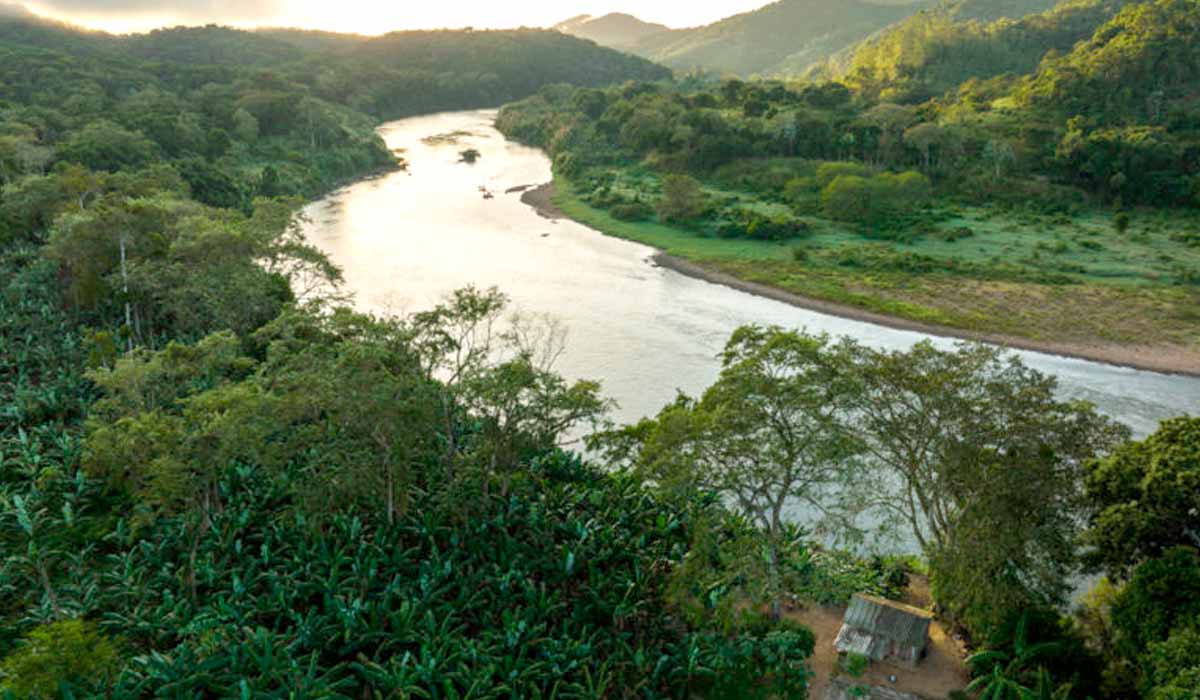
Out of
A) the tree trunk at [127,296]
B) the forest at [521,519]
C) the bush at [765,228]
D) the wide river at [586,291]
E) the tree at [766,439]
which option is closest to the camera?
the forest at [521,519]

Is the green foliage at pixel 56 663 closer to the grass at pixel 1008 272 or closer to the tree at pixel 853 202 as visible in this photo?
the grass at pixel 1008 272

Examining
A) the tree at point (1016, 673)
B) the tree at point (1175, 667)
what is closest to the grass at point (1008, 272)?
the tree at point (1016, 673)

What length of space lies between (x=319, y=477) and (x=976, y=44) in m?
183

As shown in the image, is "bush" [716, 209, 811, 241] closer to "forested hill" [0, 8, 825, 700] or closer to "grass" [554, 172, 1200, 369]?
"grass" [554, 172, 1200, 369]

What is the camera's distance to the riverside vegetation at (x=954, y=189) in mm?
52906

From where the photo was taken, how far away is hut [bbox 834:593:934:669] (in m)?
19.8

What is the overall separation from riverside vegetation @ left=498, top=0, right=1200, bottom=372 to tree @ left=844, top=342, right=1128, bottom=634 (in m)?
29.9

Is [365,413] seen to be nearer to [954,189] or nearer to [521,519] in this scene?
[521,519]

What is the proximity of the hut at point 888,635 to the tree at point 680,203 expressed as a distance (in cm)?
5931

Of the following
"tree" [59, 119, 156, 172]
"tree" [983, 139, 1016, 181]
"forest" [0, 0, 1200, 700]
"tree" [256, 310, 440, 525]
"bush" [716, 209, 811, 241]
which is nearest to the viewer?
"forest" [0, 0, 1200, 700]

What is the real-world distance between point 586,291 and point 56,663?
44160mm

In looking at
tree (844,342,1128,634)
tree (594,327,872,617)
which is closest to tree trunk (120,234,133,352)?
tree (594,327,872,617)

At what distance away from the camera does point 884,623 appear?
65.5 ft

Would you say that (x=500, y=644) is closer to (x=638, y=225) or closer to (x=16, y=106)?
(x=638, y=225)
